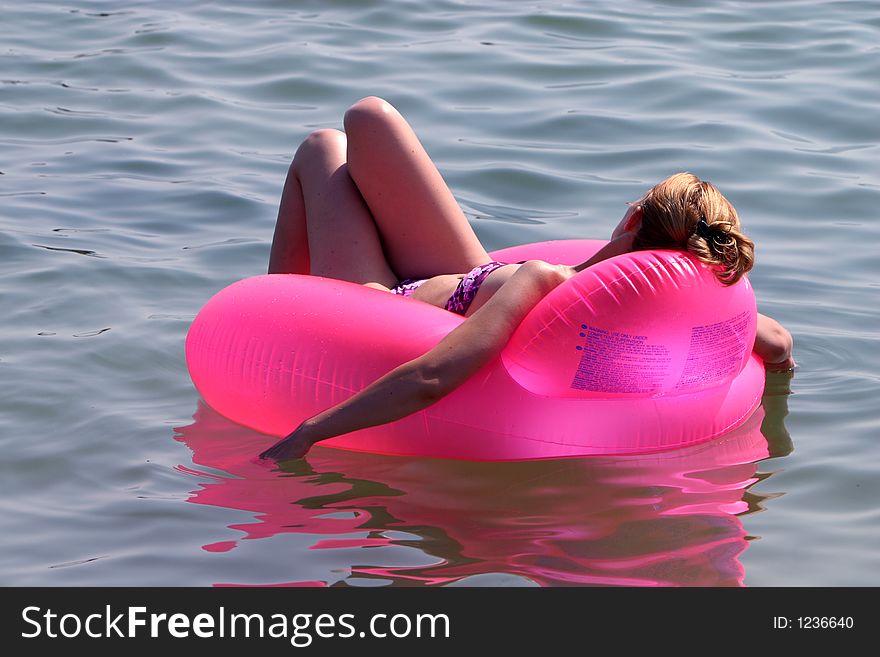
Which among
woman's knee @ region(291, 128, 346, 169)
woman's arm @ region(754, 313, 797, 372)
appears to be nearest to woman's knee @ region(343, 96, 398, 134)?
woman's knee @ region(291, 128, 346, 169)

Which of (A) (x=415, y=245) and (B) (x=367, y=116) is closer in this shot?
(B) (x=367, y=116)

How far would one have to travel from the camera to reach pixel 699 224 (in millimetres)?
3377

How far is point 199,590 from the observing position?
9.70 feet

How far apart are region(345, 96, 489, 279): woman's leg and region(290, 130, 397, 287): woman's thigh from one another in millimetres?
48

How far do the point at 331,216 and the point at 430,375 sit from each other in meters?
0.97

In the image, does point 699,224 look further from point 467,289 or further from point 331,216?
point 331,216

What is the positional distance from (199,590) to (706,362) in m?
1.51

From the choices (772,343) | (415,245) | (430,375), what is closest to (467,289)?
(415,245)

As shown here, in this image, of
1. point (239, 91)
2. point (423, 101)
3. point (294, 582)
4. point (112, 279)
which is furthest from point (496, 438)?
point (239, 91)

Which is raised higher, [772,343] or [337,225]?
[337,225]

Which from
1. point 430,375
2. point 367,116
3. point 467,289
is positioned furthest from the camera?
point 367,116

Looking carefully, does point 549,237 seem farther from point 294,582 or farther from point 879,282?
point 294,582

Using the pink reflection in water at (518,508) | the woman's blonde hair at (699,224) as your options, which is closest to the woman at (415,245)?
the woman's blonde hair at (699,224)

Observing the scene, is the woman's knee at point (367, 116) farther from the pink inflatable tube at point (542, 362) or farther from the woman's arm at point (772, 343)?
the woman's arm at point (772, 343)
